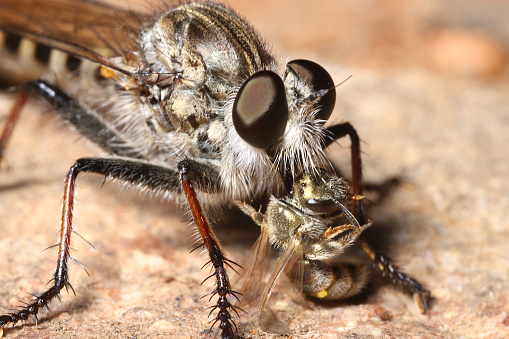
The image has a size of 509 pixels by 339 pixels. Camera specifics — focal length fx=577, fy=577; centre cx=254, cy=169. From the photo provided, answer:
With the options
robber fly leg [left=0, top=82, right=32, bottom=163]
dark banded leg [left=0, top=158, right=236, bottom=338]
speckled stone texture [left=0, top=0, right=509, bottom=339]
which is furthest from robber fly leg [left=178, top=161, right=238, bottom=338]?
robber fly leg [left=0, top=82, right=32, bottom=163]

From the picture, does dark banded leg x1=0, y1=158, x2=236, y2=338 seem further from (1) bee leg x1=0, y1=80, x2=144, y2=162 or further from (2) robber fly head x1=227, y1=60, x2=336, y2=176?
(1) bee leg x1=0, y1=80, x2=144, y2=162

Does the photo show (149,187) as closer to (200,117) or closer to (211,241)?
(200,117)

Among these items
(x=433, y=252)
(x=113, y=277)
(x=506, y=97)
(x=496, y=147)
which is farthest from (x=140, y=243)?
(x=506, y=97)

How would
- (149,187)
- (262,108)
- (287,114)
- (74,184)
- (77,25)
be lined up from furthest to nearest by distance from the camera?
(77,25) < (149,187) < (74,184) < (287,114) < (262,108)

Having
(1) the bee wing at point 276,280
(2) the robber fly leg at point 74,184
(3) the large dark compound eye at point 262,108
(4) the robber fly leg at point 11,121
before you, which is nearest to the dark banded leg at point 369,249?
(3) the large dark compound eye at point 262,108

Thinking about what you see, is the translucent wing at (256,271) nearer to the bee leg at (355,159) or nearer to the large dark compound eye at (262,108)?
the large dark compound eye at (262,108)

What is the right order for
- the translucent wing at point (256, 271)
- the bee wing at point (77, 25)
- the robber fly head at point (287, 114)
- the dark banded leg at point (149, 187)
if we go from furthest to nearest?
the bee wing at point (77, 25)
the translucent wing at point (256, 271)
the robber fly head at point (287, 114)
the dark banded leg at point (149, 187)

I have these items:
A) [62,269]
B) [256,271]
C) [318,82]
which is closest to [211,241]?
[256,271]
